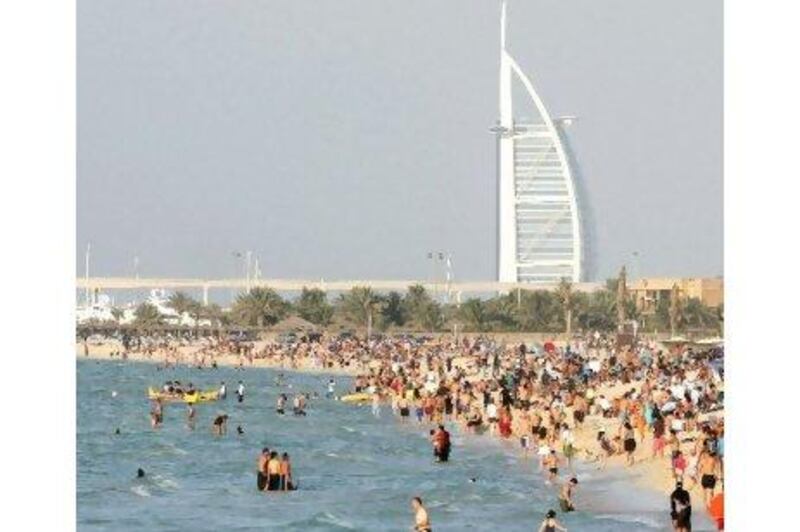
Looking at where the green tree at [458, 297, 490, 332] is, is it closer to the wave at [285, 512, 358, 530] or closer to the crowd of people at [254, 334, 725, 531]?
the crowd of people at [254, 334, 725, 531]

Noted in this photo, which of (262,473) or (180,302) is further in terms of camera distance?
(180,302)

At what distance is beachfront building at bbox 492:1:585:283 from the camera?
59.7 feet

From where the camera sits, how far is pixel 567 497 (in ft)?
48.1

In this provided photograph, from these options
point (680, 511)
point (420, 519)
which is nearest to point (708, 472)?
point (680, 511)

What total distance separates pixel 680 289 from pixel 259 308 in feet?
51.6

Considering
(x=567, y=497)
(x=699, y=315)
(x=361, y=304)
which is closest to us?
(x=567, y=497)

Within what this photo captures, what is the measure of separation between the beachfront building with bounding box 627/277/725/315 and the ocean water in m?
1.97

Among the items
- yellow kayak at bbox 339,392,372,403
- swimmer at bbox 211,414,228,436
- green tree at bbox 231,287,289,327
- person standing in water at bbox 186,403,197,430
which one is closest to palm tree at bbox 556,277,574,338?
green tree at bbox 231,287,289,327

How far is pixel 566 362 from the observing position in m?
23.2

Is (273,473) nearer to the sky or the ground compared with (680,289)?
nearer to the ground

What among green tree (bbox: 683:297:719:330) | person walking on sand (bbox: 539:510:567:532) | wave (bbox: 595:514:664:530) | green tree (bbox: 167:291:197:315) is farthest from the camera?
green tree (bbox: 167:291:197:315)

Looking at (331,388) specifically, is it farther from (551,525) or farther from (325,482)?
(551,525)

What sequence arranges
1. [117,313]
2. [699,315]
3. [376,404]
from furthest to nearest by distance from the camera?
[117,313]
[376,404]
[699,315]
